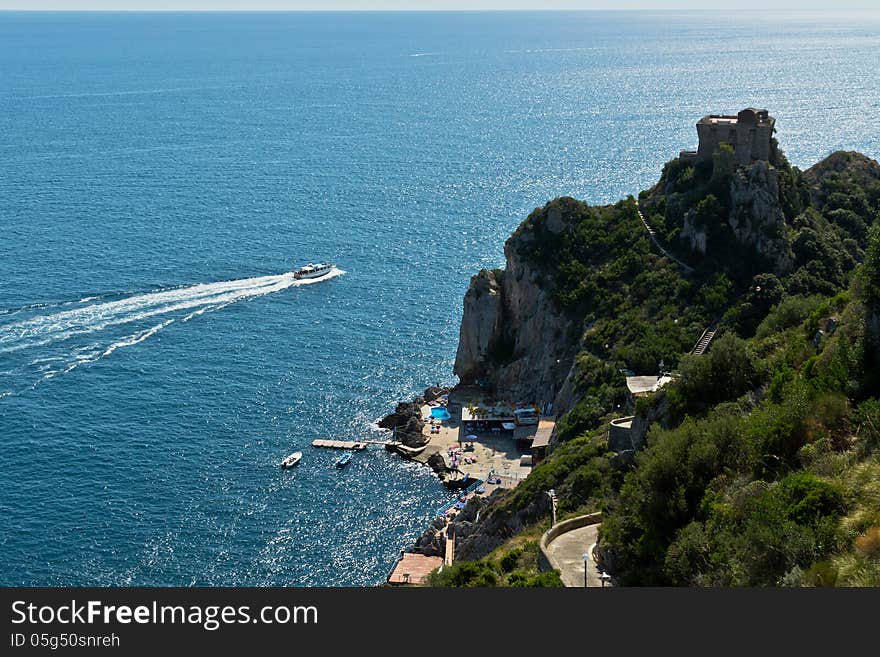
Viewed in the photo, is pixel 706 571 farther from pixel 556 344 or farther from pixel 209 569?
pixel 556 344

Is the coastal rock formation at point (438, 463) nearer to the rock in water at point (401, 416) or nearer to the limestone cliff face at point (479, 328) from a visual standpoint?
the rock in water at point (401, 416)

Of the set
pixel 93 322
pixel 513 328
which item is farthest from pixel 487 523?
pixel 93 322

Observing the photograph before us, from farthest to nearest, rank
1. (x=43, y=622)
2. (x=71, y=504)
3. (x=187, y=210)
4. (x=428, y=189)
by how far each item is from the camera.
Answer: (x=428, y=189)
(x=187, y=210)
(x=71, y=504)
(x=43, y=622)

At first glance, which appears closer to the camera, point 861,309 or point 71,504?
point 861,309

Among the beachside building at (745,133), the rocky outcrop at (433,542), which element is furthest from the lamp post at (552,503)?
the beachside building at (745,133)

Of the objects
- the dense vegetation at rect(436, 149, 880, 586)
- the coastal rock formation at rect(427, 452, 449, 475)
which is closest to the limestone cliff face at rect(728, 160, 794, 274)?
the dense vegetation at rect(436, 149, 880, 586)

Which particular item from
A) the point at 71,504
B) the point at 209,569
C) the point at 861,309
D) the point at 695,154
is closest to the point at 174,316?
the point at 71,504

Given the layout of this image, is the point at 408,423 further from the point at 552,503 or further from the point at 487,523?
the point at 552,503
